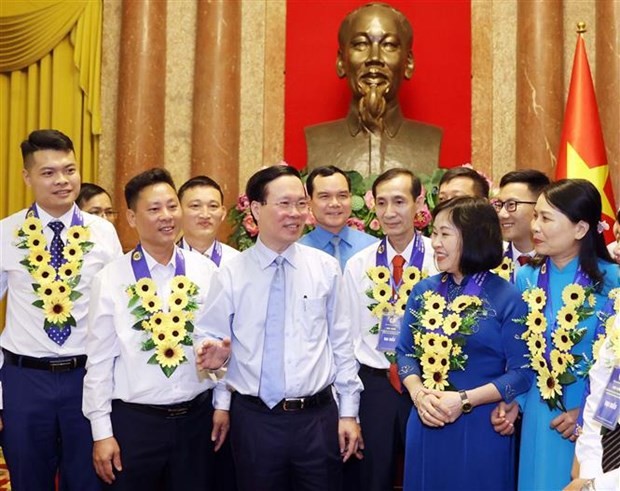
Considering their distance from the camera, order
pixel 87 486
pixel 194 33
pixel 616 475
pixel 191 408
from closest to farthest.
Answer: pixel 616 475, pixel 191 408, pixel 87 486, pixel 194 33

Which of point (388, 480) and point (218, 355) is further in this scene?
point (388, 480)

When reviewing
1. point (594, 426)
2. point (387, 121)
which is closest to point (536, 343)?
point (594, 426)

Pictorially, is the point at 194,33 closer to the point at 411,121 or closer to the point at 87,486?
the point at 411,121

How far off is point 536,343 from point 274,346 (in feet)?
3.00

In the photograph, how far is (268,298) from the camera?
3123 millimetres

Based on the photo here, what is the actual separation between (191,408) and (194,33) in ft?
13.8

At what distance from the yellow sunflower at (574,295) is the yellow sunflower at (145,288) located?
1.49 m

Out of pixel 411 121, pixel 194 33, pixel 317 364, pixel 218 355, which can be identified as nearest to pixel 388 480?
pixel 317 364

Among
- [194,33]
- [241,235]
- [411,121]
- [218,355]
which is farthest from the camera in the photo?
[194,33]

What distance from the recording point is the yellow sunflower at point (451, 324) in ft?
9.86

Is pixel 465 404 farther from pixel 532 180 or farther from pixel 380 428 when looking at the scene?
pixel 532 180

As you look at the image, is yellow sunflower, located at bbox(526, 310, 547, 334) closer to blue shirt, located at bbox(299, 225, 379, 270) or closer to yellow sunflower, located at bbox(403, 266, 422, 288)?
yellow sunflower, located at bbox(403, 266, 422, 288)

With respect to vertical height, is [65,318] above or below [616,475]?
above

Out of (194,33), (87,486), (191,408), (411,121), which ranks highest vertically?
(194,33)
